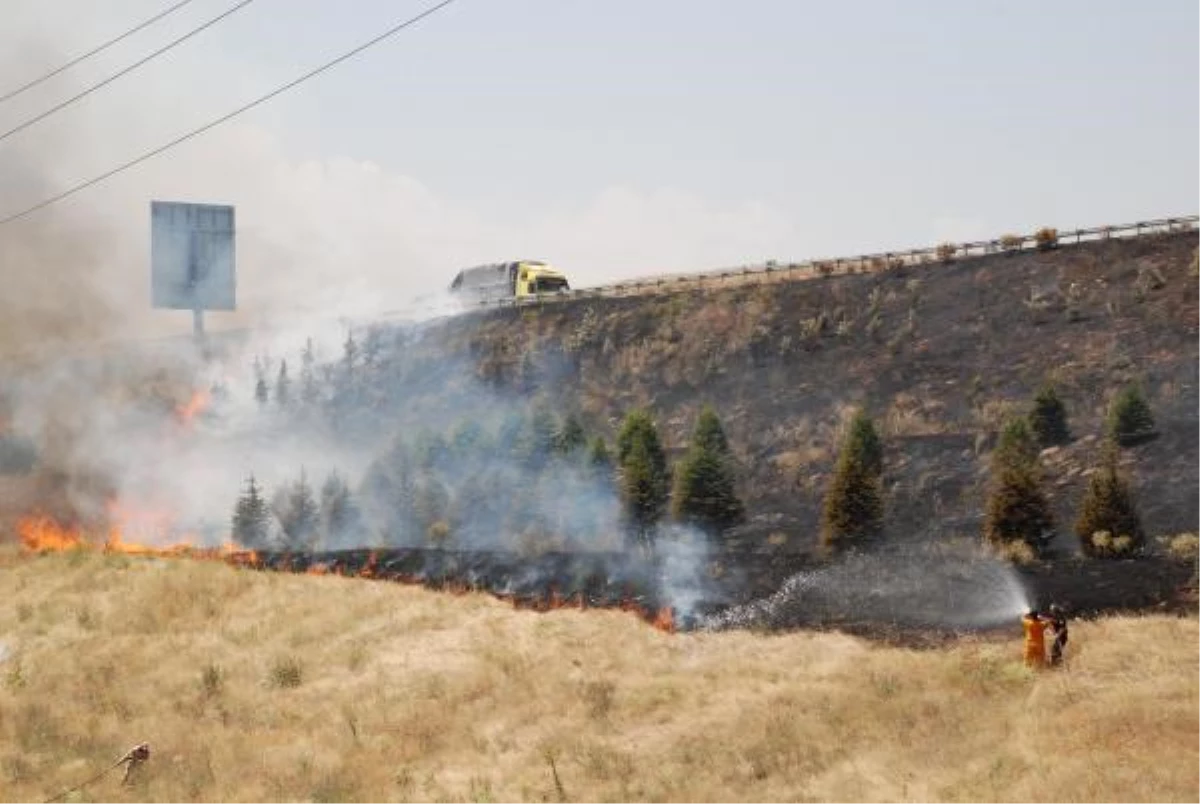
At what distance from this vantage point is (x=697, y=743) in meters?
17.4

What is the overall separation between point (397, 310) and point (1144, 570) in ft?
157

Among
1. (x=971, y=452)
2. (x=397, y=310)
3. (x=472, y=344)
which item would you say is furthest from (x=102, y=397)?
(x=971, y=452)

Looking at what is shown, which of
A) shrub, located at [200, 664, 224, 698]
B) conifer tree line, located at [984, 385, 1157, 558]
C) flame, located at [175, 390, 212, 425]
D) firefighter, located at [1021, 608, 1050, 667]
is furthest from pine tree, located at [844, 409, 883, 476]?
flame, located at [175, 390, 212, 425]

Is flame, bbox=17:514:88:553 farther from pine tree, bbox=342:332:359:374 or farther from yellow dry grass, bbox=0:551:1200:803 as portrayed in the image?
pine tree, bbox=342:332:359:374

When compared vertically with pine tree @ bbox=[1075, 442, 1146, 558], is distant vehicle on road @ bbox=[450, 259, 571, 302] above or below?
above

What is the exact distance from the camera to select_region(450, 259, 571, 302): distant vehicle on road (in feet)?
195

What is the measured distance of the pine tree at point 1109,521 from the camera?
23891 millimetres

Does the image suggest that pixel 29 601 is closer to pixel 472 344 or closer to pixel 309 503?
pixel 309 503

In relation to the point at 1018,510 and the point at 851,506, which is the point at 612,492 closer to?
the point at 851,506

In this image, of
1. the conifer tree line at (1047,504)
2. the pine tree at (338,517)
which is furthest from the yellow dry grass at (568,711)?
the pine tree at (338,517)

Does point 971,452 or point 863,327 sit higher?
point 863,327

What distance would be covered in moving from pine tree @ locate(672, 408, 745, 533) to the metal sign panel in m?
39.8

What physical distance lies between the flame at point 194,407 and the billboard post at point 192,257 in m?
5.79

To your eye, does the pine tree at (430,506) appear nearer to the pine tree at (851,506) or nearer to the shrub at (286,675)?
the shrub at (286,675)
